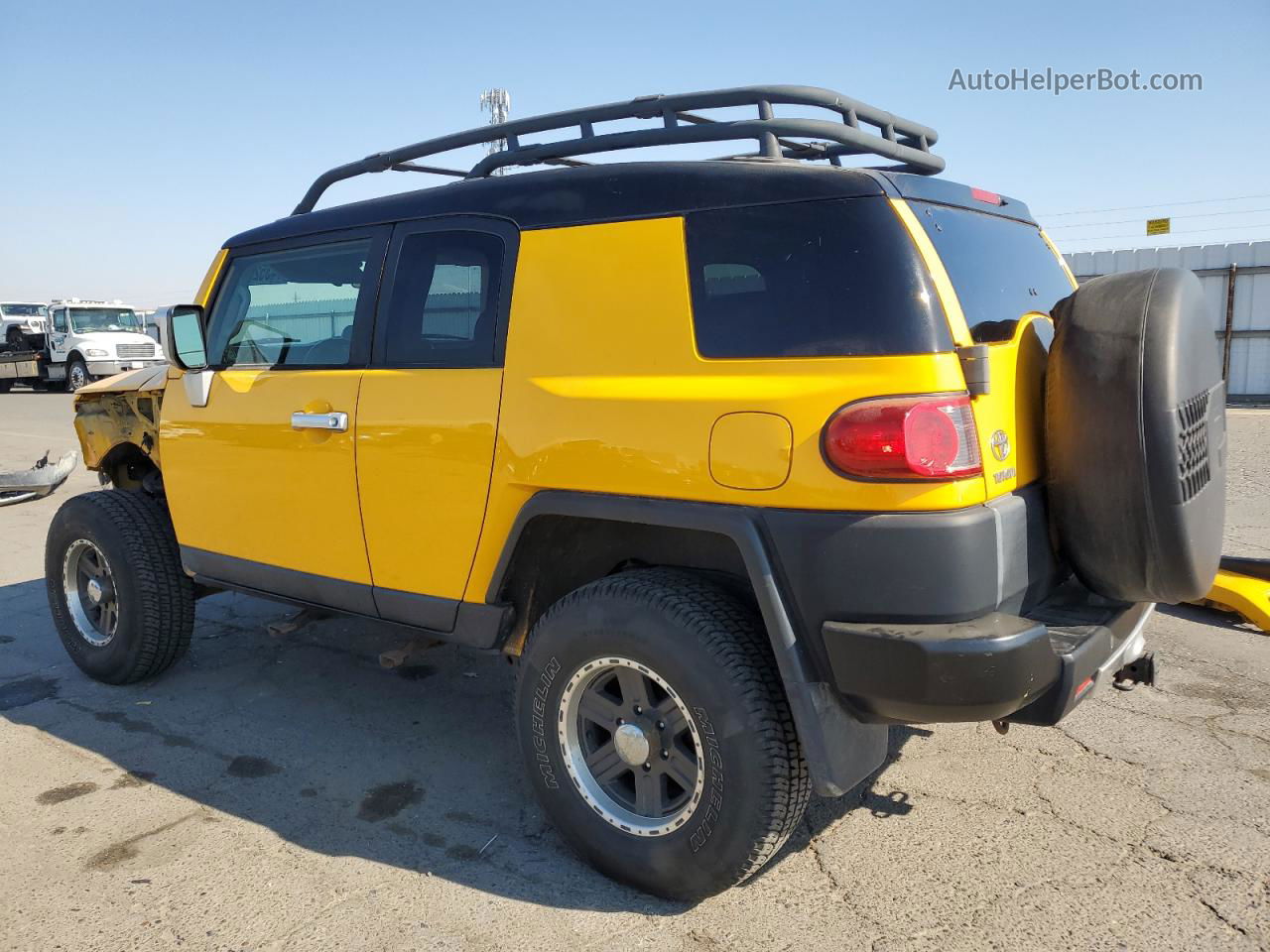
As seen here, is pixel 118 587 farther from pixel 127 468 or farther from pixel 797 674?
pixel 797 674

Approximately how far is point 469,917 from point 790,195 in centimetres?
212

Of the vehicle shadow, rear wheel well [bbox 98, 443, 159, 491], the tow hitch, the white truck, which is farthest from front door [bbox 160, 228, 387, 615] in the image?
the white truck

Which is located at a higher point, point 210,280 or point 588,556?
point 210,280

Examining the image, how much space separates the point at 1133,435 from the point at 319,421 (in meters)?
2.55

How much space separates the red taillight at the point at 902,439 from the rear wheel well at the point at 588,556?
472 mm

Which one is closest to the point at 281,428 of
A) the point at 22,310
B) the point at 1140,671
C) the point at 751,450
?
the point at 751,450

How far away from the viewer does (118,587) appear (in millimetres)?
4238

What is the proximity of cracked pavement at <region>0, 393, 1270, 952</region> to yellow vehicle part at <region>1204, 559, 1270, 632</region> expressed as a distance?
0.67 ft

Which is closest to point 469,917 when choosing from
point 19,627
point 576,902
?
point 576,902

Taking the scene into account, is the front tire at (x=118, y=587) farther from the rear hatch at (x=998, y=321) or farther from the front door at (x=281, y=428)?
the rear hatch at (x=998, y=321)

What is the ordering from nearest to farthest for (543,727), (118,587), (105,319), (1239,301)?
(543,727), (118,587), (1239,301), (105,319)

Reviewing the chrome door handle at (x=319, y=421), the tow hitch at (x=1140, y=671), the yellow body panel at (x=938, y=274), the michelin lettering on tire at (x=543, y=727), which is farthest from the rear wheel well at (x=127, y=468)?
the tow hitch at (x=1140, y=671)

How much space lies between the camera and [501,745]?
3711mm

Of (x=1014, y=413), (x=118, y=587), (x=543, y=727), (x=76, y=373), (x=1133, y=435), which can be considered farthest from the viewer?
(x=76, y=373)
